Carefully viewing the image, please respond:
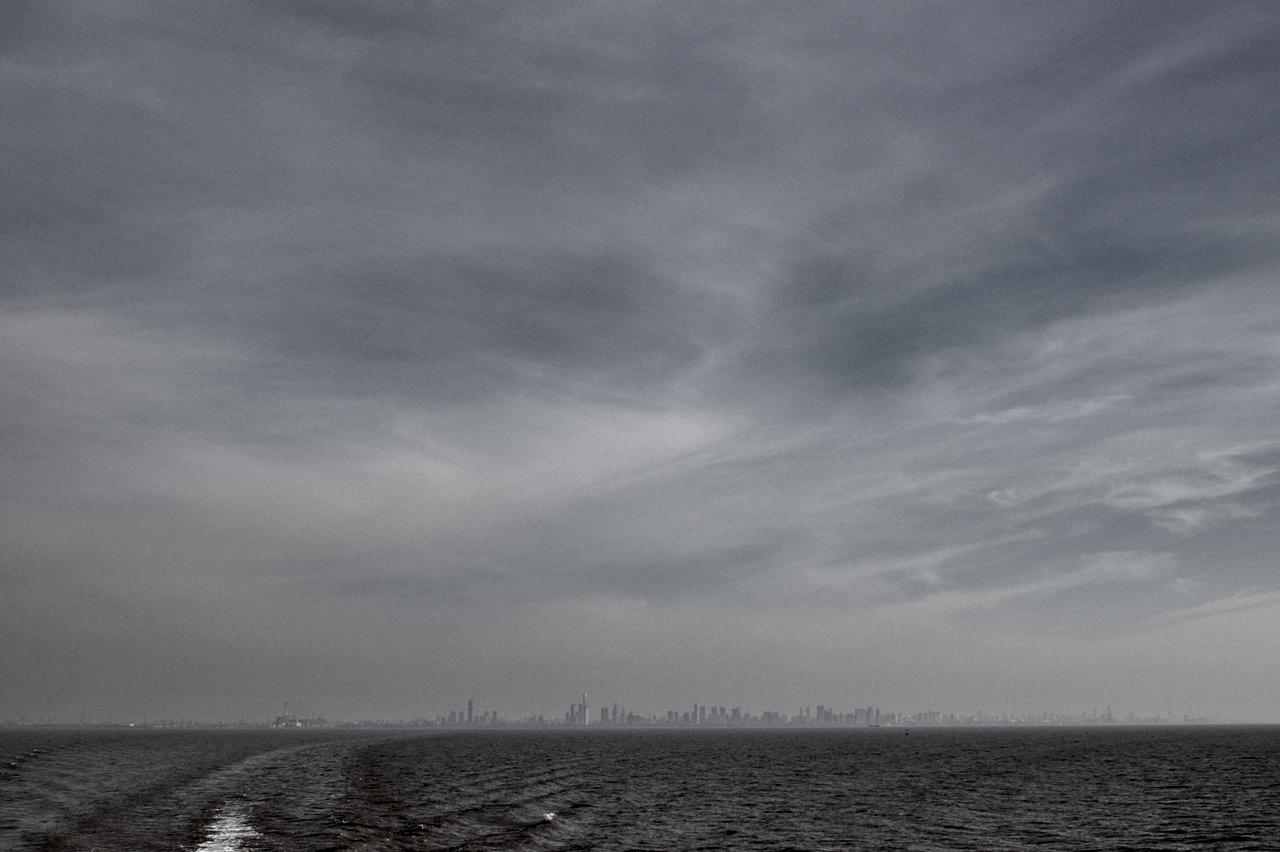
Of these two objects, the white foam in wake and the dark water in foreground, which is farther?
the dark water in foreground

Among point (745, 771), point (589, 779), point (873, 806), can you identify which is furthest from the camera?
point (745, 771)

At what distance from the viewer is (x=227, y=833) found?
6506 centimetres

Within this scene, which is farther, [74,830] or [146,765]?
[146,765]

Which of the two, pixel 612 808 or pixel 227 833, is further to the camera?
pixel 612 808

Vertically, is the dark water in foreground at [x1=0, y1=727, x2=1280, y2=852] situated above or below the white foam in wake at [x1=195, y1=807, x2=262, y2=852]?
below

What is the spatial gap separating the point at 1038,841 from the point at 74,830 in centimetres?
6935

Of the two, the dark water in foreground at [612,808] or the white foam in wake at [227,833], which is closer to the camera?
the white foam in wake at [227,833]

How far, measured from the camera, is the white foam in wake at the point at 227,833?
5856 centimetres

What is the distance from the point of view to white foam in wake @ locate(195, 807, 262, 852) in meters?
58.6

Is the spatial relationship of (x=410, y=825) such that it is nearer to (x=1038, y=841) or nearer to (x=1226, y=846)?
(x=1038, y=841)

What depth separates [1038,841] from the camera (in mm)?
72250

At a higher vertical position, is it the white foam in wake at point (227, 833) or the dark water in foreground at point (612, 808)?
the white foam in wake at point (227, 833)

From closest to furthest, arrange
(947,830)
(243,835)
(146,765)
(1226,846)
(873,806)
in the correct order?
(243,835)
(1226,846)
(947,830)
(873,806)
(146,765)

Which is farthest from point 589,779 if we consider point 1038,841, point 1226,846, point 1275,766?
point 1275,766
